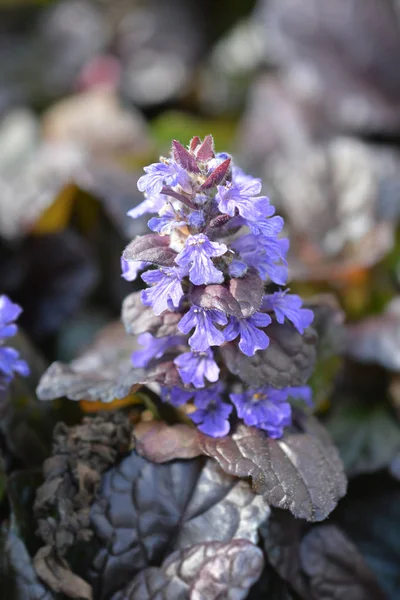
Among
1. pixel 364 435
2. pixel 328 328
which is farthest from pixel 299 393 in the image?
pixel 364 435

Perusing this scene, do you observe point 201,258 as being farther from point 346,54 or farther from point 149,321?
point 346,54

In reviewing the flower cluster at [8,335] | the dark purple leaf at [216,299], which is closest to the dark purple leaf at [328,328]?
the dark purple leaf at [216,299]

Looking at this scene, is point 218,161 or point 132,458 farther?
point 132,458

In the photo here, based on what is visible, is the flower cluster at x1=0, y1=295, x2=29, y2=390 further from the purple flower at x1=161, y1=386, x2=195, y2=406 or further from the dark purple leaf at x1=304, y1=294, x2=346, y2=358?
the dark purple leaf at x1=304, y1=294, x2=346, y2=358

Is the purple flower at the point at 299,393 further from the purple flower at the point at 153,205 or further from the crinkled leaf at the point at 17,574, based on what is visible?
the crinkled leaf at the point at 17,574

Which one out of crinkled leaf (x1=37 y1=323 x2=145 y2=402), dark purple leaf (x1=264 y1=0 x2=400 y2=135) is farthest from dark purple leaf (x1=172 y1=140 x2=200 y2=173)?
dark purple leaf (x1=264 y1=0 x2=400 y2=135)

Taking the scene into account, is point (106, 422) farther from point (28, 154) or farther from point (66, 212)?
point (28, 154)

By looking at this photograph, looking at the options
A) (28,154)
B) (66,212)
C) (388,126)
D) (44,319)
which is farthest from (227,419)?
(388,126)
